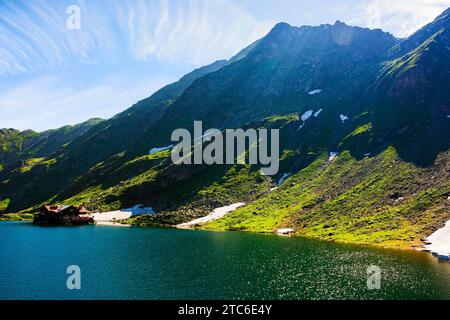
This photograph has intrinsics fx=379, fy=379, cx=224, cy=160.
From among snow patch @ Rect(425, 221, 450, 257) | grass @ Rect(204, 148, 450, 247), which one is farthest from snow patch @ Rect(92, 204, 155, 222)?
snow patch @ Rect(425, 221, 450, 257)

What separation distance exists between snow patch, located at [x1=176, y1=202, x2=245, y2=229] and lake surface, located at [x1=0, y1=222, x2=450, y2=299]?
4696 cm

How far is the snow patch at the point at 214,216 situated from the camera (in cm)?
16268

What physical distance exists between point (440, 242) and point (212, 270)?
6348 cm

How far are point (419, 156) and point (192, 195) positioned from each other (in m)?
107

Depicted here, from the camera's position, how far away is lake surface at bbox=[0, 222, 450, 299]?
61.2 metres

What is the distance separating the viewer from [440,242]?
326ft

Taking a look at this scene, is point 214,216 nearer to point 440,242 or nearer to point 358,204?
point 358,204

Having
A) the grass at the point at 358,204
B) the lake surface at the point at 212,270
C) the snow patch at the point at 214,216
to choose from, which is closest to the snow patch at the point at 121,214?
the snow patch at the point at 214,216

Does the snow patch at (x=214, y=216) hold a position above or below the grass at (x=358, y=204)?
below

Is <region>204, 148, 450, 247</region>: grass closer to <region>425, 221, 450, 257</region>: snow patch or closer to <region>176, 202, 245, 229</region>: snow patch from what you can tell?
<region>425, 221, 450, 257</region>: snow patch

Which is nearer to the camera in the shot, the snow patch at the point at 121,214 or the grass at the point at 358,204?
the grass at the point at 358,204

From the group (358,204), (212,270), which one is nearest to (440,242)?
(358,204)

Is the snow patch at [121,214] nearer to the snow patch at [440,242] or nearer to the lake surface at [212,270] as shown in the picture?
the lake surface at [212,270]

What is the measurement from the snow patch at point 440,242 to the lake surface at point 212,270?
4697 millimetres
